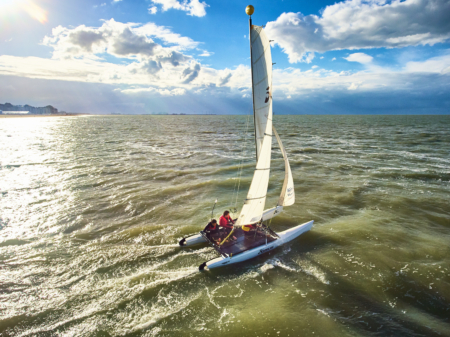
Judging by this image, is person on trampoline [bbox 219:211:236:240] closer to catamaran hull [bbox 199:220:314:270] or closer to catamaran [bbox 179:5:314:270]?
catamaran [bbox 179:5:314:270]

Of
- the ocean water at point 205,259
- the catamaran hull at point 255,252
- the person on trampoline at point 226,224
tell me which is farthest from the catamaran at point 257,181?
the ocean water at point 205,259

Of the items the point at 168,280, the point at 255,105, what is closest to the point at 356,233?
the point at 255,105

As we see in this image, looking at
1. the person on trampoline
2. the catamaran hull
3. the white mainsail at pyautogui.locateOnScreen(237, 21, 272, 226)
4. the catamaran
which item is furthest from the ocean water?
the person on trampoline

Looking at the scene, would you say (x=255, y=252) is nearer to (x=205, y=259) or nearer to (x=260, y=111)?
(x=205, y=259)

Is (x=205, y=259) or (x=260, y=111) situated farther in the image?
(x=205, y=259)

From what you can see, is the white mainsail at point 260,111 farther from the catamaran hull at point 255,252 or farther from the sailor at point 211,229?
the sailor at point 211,229

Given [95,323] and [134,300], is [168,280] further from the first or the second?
[95,323]

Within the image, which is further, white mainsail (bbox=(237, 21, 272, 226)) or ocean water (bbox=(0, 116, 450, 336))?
white mainsail (bbox=(237, 21, 272, 226))

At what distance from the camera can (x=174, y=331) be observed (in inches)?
340

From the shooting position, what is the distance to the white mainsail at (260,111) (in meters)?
11.2

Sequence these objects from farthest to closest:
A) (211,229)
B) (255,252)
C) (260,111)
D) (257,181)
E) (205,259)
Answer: (211,229) < (205,259) < (255,252) < (260,111) < (257,181)

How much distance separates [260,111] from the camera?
39.2 ft

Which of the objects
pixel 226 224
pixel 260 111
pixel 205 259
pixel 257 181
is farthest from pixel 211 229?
pixel 260 111

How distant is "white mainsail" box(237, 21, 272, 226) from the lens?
11.2m
